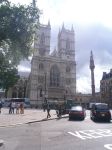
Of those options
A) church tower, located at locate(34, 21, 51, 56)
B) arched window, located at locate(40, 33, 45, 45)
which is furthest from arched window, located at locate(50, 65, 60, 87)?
arched window, located at locate(40, 33, 45, 45)

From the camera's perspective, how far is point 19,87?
105938mm

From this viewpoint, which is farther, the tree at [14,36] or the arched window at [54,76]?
the arched window at [54,76]

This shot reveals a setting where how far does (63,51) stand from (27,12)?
81973 mm

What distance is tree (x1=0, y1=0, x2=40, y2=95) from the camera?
15.8 metres

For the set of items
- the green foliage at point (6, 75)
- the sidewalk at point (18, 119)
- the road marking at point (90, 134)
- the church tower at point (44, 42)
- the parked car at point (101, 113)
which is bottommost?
the road marking at point (90, 134)

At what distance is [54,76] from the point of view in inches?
3725

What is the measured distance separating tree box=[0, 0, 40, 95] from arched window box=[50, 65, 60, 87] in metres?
75.6

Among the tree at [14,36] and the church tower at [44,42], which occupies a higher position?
the church tower at [44,42]

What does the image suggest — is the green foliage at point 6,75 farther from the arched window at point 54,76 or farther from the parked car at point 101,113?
the arched window at point 54,76

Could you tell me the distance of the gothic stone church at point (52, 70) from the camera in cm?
9025

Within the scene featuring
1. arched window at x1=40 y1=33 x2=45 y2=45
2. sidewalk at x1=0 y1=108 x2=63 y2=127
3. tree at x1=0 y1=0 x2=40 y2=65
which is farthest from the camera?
arched window at x1=40 y1=33 x2=45 y2=45

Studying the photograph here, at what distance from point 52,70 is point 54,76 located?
2251 mm

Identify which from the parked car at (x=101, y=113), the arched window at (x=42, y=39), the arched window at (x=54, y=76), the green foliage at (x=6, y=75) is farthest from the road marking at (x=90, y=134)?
the arched window at (x=42, y=39)

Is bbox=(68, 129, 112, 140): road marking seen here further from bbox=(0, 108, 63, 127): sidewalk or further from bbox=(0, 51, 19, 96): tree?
bbox=(0, 108, 63, 127): sidewalk
